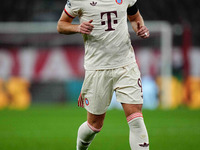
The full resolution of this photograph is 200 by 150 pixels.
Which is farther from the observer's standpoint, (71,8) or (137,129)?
(71,8)

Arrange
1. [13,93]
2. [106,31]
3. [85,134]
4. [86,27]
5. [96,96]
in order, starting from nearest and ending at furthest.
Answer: [86,27] < [106,31] < [96,96] < [85,134] < [13,93]

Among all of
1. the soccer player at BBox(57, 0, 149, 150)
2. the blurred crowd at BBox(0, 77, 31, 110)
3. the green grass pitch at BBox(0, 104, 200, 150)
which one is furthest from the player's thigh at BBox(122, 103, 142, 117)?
the blurred crowd at BBox(0, 77, 31, 110)

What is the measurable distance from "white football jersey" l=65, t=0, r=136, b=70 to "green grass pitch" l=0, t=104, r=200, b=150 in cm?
207

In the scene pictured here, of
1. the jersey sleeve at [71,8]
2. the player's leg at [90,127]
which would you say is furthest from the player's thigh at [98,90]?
the jersey sleeve at [71,8]

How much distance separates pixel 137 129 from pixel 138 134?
0.20 feet

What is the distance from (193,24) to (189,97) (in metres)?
5.31

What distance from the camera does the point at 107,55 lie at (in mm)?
5336

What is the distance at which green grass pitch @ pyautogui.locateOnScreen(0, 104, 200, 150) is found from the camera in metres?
7.37

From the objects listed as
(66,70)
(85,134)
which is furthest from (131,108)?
(66,70)

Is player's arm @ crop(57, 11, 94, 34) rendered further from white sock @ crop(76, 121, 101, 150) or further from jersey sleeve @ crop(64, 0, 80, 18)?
white sock @ crop(76, 121, 101, 150)

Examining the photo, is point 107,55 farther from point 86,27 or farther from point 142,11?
point 142,11

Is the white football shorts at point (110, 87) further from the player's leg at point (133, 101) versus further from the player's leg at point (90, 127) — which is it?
the player's leg at point (90, 127)

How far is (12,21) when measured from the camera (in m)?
19.8

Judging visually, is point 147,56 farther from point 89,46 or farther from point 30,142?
point 89,46
